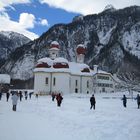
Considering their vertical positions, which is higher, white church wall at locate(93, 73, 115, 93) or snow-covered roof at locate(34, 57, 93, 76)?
snow-covered roof at locate(34, 57, 93, 76)

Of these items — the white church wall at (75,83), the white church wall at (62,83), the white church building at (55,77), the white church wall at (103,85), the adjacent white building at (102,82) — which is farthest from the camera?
the white church wall at (103,85)

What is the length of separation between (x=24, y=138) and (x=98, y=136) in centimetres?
347

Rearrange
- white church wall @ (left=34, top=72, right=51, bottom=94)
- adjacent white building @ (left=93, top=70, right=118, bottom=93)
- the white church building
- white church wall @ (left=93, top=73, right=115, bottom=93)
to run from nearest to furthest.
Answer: the white church building < white church wall @ (left=34, top=72, right=51, bottom=94) < adjacent white building @ (left=93, top=70, right=118, bottom=93) < white church wall @ (left=93, top=73, right=115, bottom=93)

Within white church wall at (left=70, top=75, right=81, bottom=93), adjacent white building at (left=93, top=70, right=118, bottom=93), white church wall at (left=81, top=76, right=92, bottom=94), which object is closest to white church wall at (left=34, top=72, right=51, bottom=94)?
white church wall at (left=70, top=75, right=81, bottom=93)

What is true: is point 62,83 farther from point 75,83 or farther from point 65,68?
point 75,83

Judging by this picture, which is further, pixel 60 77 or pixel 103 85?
pixel 103 85

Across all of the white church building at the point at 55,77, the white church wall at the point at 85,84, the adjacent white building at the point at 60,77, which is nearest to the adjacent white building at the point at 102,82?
the adjacent white building at the point at 60,77

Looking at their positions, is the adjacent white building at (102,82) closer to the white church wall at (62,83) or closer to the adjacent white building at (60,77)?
the adjacent white building at (60,77)

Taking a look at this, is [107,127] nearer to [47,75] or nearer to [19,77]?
[47,75]

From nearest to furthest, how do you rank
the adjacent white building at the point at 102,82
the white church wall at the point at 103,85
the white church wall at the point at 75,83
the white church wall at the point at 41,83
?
the white church wall at the point at 41,83
the white church wall at the point at 75,83
the adjacent white building at the point at 102,82
the white church wall at the point at 103,85

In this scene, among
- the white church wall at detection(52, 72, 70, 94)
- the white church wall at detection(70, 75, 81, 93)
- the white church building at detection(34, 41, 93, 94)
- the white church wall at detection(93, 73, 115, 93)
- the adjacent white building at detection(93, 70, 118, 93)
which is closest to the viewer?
→ the white church wall at detection(52, 72, 70, 94)

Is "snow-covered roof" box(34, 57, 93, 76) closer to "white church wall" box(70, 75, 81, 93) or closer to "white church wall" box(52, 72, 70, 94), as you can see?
"white church wall" box(70, 75, 81, 93)

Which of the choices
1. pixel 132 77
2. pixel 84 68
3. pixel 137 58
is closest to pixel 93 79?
pixel 84 68

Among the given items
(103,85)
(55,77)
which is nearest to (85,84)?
(55,77)
